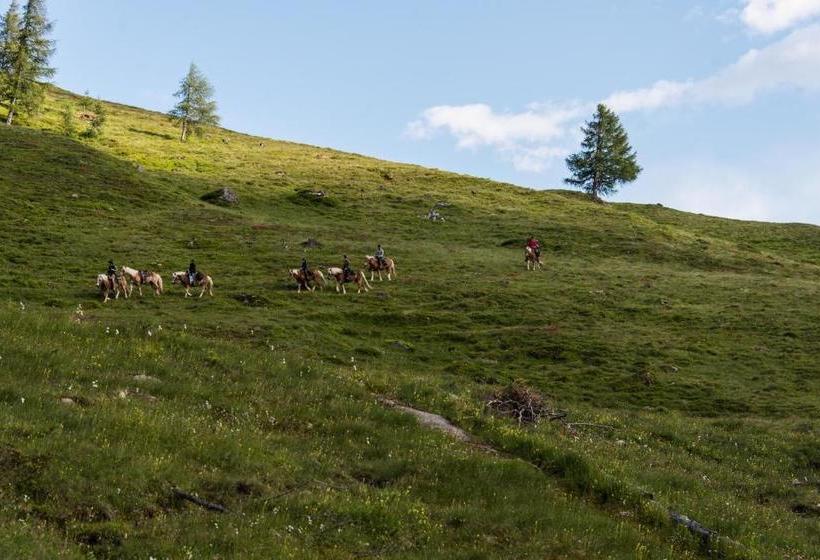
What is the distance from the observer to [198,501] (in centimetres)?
1080

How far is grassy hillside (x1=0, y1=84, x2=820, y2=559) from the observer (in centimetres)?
1095

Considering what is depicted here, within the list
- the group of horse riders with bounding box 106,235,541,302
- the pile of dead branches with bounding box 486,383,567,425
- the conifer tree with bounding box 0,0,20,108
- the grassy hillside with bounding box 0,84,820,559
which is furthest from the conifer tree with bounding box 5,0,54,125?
the pile of dead branches with bounding box 486,383,567,425

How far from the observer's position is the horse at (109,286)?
36.6 meters

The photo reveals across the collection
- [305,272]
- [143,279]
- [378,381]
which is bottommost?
[143,279]

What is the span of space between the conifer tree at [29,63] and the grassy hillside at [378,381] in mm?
14275

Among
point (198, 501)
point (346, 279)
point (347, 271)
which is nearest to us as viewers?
point (198, 501)

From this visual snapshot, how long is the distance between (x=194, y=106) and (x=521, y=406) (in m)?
106

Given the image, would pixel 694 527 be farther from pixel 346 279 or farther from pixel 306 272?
pixel 346 279

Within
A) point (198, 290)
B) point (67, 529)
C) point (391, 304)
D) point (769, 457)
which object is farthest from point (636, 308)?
point (67, 529)

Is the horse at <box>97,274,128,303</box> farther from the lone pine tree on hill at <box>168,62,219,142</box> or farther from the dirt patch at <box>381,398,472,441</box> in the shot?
the lone pine tree on hill at <box>168,62,219,142</box>

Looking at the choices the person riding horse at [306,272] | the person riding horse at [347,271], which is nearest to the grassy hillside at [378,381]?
the person riding horse at [306,272]

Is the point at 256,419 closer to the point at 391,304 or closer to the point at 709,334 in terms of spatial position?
the point at 391,304

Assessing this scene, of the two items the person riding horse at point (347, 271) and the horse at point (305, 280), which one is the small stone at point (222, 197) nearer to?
the horse at point (305, 280)

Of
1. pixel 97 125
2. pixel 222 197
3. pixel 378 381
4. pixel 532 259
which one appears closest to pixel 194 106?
pixel 97 125
